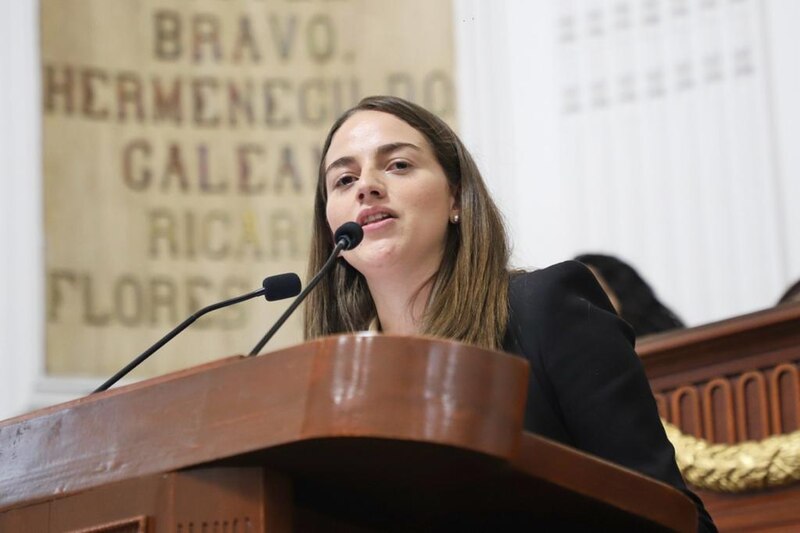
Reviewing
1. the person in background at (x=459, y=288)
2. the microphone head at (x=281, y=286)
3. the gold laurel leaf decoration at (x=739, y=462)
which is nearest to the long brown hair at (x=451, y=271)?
the person in background at (x=459, y=288)

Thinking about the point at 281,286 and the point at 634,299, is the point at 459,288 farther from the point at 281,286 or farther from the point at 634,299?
the point at 634,299

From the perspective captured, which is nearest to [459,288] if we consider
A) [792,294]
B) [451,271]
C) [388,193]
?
[451,271]

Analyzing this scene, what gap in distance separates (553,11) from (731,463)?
3.41 meters

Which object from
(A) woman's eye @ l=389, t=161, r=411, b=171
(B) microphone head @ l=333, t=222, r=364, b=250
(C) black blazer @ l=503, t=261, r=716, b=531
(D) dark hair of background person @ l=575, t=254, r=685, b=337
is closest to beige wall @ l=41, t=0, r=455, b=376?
(D) dark hair of background person @ l=575, t=254, r=685, b=337

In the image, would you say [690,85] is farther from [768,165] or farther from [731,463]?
[731,463]

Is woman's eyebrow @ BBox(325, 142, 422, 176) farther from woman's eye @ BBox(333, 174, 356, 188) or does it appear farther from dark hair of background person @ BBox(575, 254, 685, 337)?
dark hair of background person @ BBox(575, 254, 685, 337)

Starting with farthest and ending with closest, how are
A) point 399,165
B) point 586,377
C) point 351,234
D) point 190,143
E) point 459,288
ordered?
point 190,143 < point 399,165 < point 459,288 < point 351,234 < point 586,377

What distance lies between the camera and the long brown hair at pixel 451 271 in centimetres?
264

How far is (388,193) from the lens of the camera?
9.09 ft

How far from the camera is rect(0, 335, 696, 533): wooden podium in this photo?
5.49ft

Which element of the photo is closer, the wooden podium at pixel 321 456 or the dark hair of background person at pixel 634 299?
the wooden podium at pixel 321 456

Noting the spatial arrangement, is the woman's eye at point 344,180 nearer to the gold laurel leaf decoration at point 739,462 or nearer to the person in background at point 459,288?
the person in background at point 459,288

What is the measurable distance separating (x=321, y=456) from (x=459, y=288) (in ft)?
3.35

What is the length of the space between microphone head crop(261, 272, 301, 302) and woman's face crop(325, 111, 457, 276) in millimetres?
161
